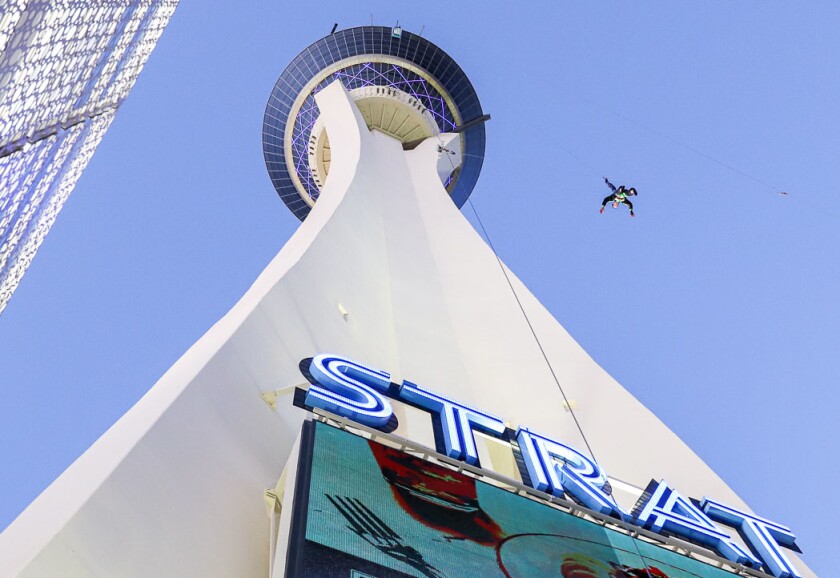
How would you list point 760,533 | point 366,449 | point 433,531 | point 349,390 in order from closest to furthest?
1. point 433,531
2. point 366,449
3. point 349,390
4. point 760,533

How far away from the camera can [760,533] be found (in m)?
15.1

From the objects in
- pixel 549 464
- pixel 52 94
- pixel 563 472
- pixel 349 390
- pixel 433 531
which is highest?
pixel 52 94

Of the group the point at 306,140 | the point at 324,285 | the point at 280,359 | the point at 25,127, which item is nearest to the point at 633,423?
the point at 324,285

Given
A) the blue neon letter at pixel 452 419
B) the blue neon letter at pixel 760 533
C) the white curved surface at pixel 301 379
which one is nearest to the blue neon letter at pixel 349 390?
the blue neon letter at pixel 452 419

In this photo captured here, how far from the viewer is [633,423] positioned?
20.8 metres

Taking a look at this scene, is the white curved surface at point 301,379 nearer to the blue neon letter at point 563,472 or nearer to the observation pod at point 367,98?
the blue neon letter at point 563,472

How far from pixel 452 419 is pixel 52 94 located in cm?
2006

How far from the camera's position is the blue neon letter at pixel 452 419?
13.2m

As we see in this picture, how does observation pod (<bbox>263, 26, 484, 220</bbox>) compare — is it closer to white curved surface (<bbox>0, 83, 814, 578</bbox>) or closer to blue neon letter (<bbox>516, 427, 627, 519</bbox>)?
white curved surface (<bbox>0, 83, 814, 578</bbox>)

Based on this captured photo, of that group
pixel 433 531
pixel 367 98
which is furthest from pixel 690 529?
pixel 367 98

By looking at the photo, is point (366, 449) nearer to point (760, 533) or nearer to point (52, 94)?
point (760, 533)

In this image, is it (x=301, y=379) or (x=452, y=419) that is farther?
(x=301, y=379)

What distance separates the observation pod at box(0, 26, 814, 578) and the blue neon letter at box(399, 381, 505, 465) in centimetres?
6

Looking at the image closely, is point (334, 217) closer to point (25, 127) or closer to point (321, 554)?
point (25, 127)
